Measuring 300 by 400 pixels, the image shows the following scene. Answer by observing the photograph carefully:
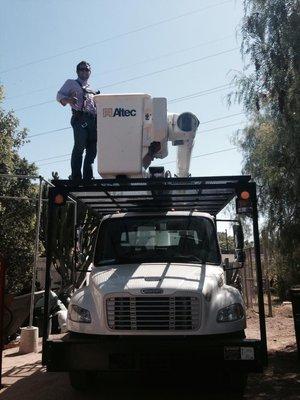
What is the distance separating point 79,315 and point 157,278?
3.08ft

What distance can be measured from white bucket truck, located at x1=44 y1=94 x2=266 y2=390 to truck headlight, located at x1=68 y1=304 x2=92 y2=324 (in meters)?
0.01

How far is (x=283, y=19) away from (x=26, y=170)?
14.2 metres

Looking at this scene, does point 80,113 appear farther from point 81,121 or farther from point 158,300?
point 158,300

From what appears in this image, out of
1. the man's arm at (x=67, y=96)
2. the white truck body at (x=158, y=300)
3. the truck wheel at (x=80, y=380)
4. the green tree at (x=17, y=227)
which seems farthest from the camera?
the green tree at (x=17, y=227)

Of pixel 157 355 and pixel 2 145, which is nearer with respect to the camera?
pixel 157 355

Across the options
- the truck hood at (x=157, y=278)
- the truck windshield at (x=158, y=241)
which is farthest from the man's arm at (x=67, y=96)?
the truck hood at (x=157, y=278)

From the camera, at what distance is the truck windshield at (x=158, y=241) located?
20.0 ft

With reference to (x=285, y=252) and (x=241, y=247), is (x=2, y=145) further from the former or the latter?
(x=241, y=247)

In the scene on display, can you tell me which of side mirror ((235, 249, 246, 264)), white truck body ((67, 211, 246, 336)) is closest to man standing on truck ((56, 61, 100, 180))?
white truck body ((67, 211, 246, 336))

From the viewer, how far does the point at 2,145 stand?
1540 cm

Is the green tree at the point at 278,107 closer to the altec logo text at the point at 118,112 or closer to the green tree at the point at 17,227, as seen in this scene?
the altec logo text at the point at 118,112

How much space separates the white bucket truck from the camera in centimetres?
491

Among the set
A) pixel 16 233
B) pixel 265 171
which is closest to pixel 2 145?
pixel 16 233

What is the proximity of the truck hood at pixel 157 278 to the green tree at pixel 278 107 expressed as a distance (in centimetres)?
290
